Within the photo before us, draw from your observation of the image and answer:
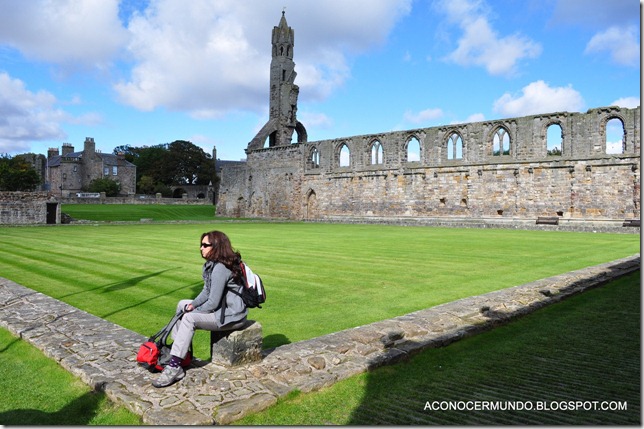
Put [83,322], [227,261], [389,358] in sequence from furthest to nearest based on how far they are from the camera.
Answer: [83,322]
[389,358]
[227,261]

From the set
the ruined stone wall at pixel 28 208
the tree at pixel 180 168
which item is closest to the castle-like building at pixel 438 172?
the ruined stone wall at pixel 28 208

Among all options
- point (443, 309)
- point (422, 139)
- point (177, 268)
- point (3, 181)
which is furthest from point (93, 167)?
point (443, 309)

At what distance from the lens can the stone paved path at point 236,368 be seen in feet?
12.5

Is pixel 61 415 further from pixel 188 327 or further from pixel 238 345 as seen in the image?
pixel 238 345

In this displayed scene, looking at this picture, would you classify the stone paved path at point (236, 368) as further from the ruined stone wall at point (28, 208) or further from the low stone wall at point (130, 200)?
the low stone wall at point (130, 200)

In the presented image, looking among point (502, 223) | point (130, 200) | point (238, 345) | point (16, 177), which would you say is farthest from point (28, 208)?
point (16, 177)

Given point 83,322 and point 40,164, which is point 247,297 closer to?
point 83,322

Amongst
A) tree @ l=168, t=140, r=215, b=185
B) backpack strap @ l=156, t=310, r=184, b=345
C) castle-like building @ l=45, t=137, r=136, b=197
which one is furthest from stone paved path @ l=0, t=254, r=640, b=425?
tree @ l=168, t=140, r=215, b=185

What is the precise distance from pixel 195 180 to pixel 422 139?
54.5 meters

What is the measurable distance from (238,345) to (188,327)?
0.47 meters

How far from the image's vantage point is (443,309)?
660cm

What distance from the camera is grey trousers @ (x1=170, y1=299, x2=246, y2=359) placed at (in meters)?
4.29

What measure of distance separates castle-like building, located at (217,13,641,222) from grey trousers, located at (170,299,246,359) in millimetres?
27979

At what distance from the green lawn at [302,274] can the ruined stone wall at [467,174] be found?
13.2 m
